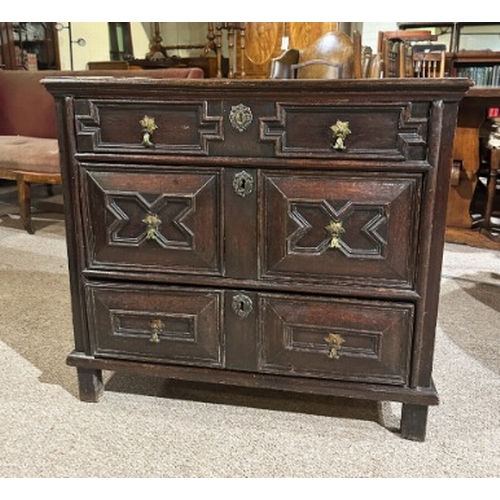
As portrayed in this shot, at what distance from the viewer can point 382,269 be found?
4.35ft

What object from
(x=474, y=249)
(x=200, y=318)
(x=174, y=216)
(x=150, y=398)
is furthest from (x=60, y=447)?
(x=474, y=249)

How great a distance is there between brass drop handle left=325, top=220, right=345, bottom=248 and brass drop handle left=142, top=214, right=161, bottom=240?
0.41m

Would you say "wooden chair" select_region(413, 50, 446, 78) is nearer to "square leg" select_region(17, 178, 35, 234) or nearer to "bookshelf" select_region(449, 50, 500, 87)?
"square leg" select_region(17, 178, 35, 234)

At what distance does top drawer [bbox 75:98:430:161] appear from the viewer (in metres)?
1.24

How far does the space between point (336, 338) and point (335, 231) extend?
0.86 ft

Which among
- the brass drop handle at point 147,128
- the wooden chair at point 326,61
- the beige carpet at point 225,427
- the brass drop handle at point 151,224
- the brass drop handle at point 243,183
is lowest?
the beige carpet at point 225,427

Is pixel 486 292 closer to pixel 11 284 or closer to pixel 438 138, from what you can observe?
pixel 438 138

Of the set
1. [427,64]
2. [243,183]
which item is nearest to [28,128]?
[427,64]

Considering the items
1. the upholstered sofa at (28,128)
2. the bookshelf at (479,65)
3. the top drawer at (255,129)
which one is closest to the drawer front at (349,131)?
the top drawer at (255,129)

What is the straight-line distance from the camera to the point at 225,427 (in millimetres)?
1467

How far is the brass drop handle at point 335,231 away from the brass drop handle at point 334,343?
224mm

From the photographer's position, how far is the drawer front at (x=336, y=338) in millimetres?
1358

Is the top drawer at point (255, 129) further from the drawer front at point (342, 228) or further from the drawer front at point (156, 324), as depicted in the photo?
the drawer front at point (156, 324)

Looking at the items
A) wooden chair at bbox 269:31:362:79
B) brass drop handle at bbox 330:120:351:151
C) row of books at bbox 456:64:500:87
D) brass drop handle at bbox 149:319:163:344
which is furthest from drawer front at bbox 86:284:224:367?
row of books at bbox 456:64:500:87
